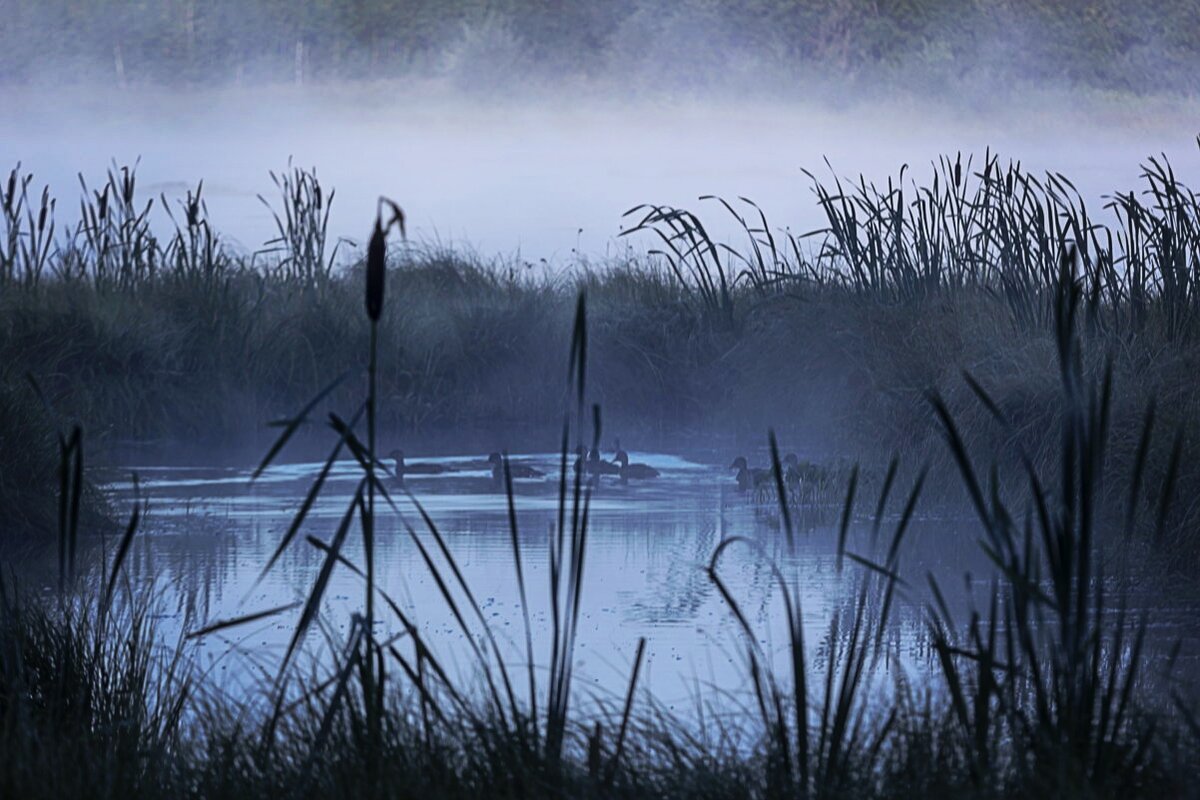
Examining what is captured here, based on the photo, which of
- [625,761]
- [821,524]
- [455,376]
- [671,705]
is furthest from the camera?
[455,376]

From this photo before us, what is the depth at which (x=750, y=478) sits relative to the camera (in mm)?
5707

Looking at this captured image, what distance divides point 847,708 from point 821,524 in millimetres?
3019

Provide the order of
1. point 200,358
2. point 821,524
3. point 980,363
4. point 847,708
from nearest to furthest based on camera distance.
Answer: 1. point 847,708
2. point 821,524
3. point 980,363
4. point 200,358

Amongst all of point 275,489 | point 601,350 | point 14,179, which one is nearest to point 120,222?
point 14,179

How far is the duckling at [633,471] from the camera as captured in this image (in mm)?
5926

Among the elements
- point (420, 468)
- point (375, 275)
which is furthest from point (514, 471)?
point (375, 275)

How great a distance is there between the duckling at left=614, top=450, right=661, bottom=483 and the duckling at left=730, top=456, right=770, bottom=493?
0.33 metres

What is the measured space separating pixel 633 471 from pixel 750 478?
47 centimetres

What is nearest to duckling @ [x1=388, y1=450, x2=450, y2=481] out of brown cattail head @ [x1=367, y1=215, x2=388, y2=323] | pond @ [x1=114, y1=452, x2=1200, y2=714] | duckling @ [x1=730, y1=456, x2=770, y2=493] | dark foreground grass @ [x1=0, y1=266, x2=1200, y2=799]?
pond @ [x1=114, y1=452, x2=1200, y2=714]

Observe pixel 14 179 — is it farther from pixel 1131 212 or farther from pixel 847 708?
pixel 847 708

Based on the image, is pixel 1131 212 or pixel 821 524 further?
pixel 1131 212

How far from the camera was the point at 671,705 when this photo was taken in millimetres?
2555

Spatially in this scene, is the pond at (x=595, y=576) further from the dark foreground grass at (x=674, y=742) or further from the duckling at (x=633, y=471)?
the dark foreground grass at (x=674, y=742)

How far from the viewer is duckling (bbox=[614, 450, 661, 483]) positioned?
5.93m
